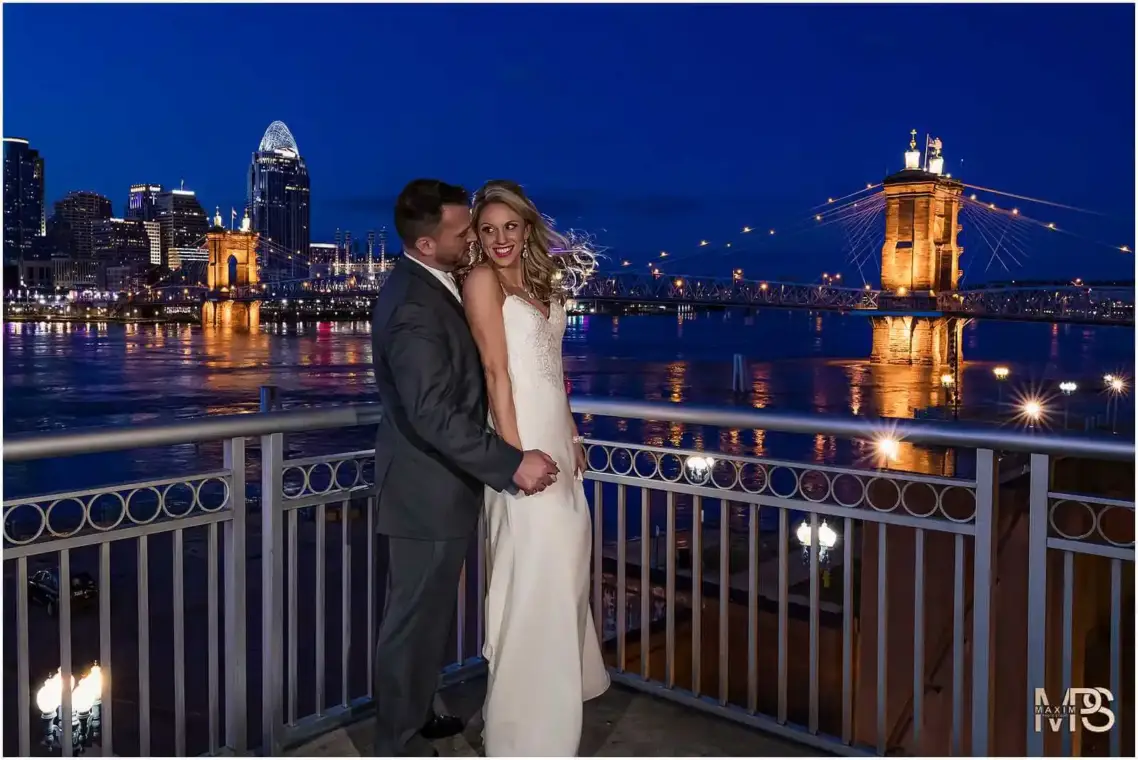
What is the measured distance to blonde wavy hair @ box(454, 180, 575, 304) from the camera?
7.45 feet

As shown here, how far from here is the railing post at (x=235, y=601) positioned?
247 cm

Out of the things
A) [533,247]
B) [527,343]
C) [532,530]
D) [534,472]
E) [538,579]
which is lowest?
[538,579]

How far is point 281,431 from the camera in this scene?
98.0 inches

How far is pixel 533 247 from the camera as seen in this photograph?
7.66 ft

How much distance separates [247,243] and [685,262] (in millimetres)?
39900

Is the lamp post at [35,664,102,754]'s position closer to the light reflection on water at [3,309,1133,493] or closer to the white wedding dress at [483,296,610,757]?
the white wedding dress at [483,296,610,757]

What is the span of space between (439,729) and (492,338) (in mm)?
1119

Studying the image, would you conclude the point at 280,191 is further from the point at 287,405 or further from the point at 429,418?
the point at 429,418

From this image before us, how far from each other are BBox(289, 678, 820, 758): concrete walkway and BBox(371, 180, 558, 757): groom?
0.29 m

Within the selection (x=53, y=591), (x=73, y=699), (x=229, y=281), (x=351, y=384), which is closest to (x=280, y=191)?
(x=229, y=281)

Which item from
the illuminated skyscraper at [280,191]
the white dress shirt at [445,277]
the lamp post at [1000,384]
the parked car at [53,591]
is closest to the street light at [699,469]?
the white dress shirt at [445,277]

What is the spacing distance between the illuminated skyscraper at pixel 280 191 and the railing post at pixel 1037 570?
534ft

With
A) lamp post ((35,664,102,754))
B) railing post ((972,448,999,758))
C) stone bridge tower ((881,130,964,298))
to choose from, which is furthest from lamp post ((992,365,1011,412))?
railing post ((972,448,999,758))

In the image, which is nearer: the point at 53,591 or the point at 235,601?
the point at 235,601
